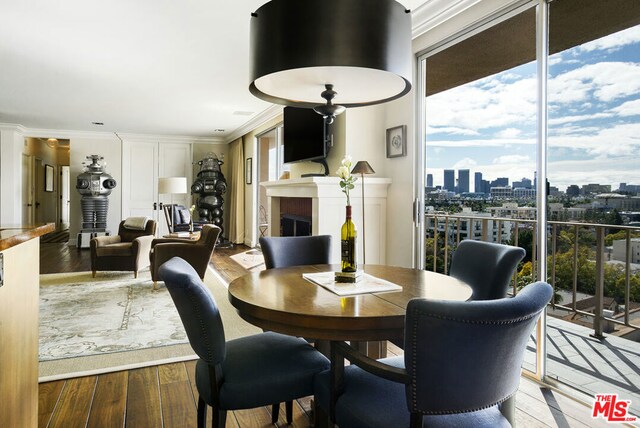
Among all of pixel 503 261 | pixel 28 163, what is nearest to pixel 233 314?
pixel 503 261

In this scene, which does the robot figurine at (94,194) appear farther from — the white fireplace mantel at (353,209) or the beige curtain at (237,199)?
the white fireplace mantel at (353,209)

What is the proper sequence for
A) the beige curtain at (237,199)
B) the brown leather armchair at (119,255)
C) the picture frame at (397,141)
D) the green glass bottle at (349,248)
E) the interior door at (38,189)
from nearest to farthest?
1. the green glass bottle at (349,248)
2. the picture frame at (397,141)
3. the brown leather armchair at (119,255)
4. the beige curtain at (237,199)
5. the interior door at (38,189)

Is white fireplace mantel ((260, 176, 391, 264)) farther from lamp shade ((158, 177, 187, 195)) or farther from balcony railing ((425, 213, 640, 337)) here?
lamp shade ((158, 177, 187, 195))

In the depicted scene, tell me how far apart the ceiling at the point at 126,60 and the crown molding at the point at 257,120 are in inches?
5.0

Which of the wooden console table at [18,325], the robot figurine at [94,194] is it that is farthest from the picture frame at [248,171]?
the wooden console table at [18,325]

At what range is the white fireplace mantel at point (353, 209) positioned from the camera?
12.1 ft

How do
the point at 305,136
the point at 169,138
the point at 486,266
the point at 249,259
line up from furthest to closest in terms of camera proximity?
the point at 169,138 → the point at 249,259 → the point at 305,136 → the point at 486,266

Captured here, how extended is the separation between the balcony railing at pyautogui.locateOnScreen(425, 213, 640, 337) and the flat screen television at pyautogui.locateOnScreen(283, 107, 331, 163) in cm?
144

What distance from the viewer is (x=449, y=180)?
358 cm

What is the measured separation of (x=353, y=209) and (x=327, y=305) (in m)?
2.41

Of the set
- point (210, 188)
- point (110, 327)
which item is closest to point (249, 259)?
point (210, 188)

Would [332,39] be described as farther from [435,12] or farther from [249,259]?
[249,259]

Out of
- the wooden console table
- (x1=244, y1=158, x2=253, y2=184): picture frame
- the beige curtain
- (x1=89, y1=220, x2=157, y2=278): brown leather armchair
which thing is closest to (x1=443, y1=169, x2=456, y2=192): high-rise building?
the wooden console table

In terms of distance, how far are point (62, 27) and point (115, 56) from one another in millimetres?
699
